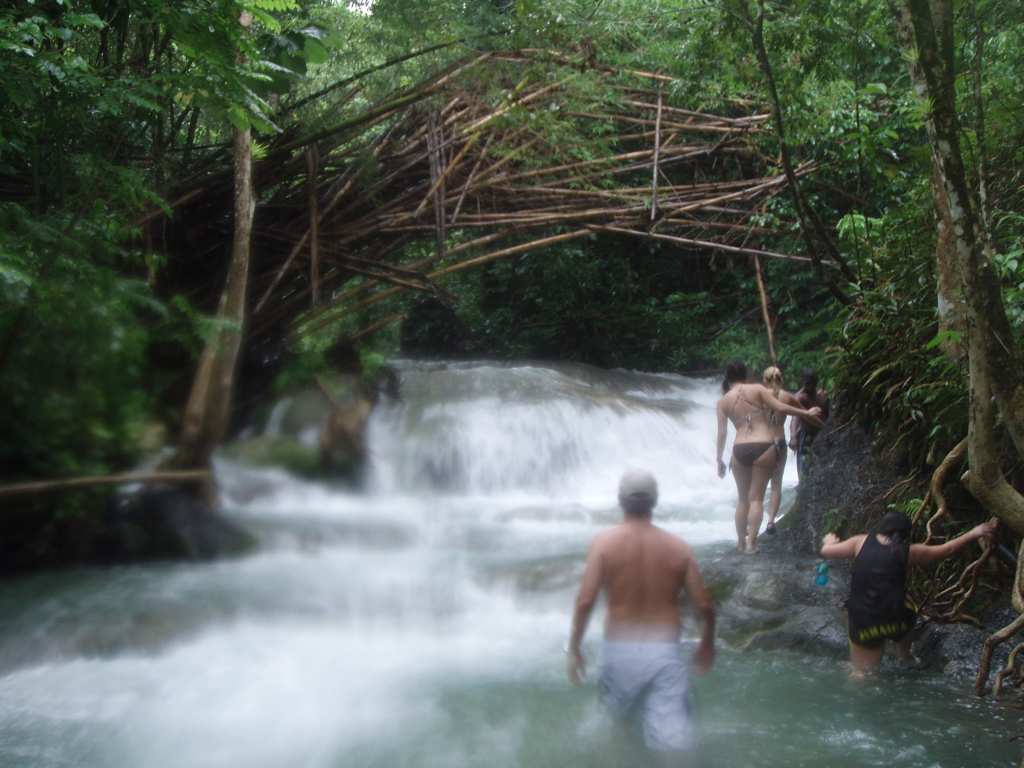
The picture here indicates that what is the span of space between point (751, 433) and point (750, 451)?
Result: 0.17m

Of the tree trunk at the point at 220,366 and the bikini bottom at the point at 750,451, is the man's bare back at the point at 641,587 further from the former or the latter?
the tree trunk at the point at 220,366

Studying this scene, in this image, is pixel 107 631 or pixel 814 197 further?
pixel 814 197

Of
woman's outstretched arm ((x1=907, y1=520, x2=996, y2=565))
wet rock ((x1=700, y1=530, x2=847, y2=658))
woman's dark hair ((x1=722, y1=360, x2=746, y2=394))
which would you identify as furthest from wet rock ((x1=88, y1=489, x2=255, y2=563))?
woman's outstretched arm ((x1=907, y1=520, x2=996, y2=565))

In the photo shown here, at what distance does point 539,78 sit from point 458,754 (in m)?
8.95

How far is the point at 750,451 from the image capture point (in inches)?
281

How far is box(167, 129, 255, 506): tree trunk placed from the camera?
787 cm

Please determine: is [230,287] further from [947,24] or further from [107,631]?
[947,24]

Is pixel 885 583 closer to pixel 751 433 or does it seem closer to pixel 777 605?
pixel 777 605

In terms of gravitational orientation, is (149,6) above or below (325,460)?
above

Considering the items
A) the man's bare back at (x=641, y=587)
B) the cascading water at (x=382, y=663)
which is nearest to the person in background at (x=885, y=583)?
the cascading water at (x=382, y=663)

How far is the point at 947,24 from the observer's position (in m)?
4.03

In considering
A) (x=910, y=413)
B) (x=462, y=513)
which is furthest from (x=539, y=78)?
(x=910, y=413)

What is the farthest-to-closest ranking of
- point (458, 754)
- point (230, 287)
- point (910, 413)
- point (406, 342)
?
point (406, 342), point (230, 287), point (910, 413), point (458, 754)

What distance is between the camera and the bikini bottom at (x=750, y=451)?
710cm
